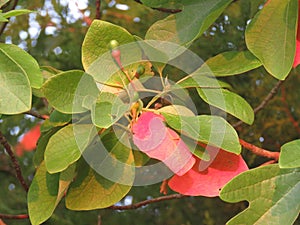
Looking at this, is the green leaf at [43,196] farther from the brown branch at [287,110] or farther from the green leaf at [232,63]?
the brown branch at [287,110]

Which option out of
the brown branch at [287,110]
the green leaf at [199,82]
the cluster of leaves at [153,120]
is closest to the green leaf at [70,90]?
the cluster of leaves at [153,120]

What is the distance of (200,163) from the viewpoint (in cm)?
67

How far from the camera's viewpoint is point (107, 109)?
0.61 m

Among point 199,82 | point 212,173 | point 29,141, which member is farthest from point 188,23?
point 29,141

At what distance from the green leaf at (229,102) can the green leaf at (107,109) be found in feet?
0.31

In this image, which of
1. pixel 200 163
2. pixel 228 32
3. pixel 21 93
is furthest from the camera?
pixel 228 32

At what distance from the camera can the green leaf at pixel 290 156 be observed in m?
0.59

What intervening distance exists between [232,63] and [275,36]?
57 millimetres

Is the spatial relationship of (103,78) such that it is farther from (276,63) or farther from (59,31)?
(59,31)

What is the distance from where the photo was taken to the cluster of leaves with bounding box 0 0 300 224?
0.61m

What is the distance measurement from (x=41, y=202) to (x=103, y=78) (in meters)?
0.16

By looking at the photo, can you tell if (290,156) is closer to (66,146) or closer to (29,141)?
(66,146)

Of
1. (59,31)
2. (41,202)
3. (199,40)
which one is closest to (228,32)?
(199,40)

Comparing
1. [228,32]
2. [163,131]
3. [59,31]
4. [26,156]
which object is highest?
[163,131]
